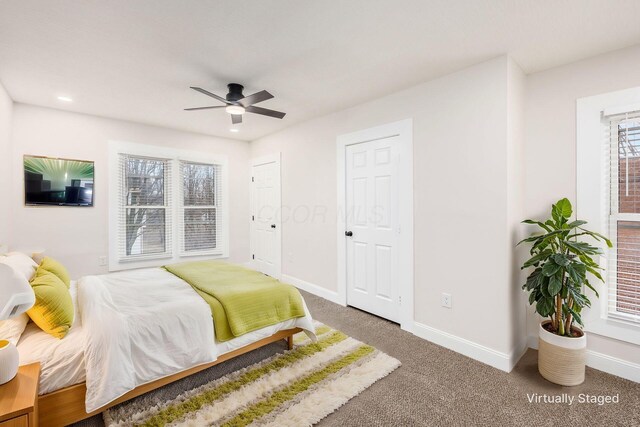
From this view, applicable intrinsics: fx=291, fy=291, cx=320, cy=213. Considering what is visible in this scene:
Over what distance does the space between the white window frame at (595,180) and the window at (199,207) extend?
15.8 feet

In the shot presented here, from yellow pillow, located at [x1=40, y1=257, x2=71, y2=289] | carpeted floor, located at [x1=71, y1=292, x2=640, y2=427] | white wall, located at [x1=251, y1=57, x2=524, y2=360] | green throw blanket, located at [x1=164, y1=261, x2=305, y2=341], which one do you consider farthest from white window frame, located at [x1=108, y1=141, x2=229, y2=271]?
white wall, located at [x1=251, y1=57, x2=524, y2=360]

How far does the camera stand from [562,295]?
7.02 feet

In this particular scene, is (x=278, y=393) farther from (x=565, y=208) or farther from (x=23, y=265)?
(x=565, y=208)

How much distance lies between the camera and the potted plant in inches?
82.7

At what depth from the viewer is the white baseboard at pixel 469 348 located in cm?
233

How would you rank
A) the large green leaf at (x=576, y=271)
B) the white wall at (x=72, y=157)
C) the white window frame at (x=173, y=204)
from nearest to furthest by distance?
the large green leaf at (x=576, y=271) < the white wall at (x=72, y=157) < the white window frame at (x=173, y=204)

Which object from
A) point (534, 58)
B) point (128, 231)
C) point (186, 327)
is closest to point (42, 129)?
point (128, 231)

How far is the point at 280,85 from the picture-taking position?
2.97m

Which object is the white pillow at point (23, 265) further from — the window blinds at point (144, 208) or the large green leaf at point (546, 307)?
the large green leaf at point (546, 307)

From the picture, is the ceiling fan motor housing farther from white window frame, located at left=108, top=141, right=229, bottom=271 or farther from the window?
the window

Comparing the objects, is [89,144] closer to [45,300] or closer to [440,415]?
[45,300]

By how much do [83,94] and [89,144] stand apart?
0.97 metres

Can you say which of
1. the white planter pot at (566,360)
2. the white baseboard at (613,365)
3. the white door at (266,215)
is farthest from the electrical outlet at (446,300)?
the white door at (266,215)

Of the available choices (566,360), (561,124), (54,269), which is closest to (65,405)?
(54,269)
